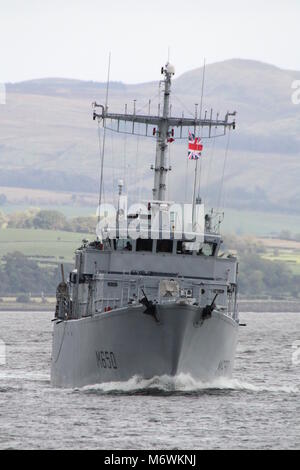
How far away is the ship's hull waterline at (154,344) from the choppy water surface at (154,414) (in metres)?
0.45

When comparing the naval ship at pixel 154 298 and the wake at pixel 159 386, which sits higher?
the naval ship at pixel 154 298

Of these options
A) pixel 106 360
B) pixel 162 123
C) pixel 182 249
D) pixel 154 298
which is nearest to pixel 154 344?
pixel 106 360

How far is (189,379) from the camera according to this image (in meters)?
46.8

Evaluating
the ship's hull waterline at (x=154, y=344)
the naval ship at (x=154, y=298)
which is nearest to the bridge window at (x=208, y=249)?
the naval ship at (x=154, y=298)

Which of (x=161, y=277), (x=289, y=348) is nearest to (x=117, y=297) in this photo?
(x=161, y=277)

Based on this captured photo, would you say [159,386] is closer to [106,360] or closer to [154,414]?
[106,360]

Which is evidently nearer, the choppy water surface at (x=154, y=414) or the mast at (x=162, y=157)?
the choppy water surface at (x=154, y=414)

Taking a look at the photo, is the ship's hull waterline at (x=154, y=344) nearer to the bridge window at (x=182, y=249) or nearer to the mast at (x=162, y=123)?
the bridge window at (x=182, y=249)

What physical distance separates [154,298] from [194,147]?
7.90m

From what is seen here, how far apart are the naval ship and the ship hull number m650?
0.11 ft

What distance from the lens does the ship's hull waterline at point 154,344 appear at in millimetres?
45594

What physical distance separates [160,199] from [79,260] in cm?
391
